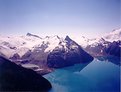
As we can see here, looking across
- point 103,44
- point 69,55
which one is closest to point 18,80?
point 69,55

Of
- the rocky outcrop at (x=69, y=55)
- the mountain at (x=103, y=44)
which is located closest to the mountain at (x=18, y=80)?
the rocky outcrop at (x=69, y=55)

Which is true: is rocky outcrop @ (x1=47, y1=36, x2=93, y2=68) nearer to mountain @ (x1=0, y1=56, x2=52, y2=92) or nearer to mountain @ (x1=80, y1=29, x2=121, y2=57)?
mountain @ (x1=80, y1=29, x2=121, y2=57)

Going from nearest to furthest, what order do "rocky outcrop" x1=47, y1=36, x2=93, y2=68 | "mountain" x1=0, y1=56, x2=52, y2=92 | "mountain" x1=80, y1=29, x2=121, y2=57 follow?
"mountain" x1=0, y1=56, x2=52, y2=92, "rocky outcrop" x1=47, y1=36, x2=93, y2=68, "mountain" x1=80, y1=29, x2=121, y2=57

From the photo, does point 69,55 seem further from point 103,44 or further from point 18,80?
point 18,80

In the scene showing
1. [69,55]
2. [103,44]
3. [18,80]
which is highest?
[103,44]

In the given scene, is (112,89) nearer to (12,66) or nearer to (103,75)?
(103,75)

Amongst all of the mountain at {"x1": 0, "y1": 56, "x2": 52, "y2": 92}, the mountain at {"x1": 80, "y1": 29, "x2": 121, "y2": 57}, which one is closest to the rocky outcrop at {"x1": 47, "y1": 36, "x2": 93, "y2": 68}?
the mountain at {"x1": 80, "y1": 29, "x2": 121, "y2": 57}

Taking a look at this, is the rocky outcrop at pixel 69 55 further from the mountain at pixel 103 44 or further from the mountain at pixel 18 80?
the mountain at pixel 18 80

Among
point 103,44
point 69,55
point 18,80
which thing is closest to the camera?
point 18,80
